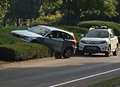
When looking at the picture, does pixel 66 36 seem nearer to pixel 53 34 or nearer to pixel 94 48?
pixel 53 34

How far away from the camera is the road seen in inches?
688

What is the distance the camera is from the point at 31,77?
763 inches

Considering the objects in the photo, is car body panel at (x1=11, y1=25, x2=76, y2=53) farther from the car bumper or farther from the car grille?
the car grille

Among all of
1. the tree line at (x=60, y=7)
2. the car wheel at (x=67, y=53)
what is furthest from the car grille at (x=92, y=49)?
the tree line at (x=60, y=7)

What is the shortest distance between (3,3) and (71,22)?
26.7 meters

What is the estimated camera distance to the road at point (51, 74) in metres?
17.5

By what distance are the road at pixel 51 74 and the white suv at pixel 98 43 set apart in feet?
22.0

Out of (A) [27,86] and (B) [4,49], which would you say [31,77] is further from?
(B) [4,49]

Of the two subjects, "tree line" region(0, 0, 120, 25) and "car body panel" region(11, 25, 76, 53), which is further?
"tree line" region(0, 0, 120, 25)

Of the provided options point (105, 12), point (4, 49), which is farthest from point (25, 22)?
point (4, 49)

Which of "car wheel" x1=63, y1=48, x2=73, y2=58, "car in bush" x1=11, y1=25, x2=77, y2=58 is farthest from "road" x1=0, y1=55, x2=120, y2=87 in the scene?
"car wheel" x1=63, y1=48, x2=73, y2=58

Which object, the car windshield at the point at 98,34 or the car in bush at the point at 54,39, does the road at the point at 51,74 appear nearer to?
the car in bush at the point at 54,39

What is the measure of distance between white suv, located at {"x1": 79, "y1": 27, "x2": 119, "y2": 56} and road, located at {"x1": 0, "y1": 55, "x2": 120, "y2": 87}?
6698 mm

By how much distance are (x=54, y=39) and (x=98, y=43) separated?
4481 mm
